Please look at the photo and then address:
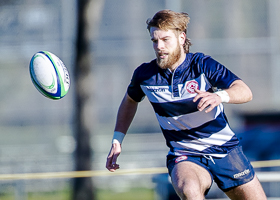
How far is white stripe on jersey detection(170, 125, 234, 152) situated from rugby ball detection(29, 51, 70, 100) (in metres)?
1.08

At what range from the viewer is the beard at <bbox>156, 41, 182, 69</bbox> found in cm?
321

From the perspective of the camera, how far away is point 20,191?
593 centimetres

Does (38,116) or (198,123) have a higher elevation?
(198,123)

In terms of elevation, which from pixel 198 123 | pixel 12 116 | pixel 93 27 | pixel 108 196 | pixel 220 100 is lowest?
pixel 108 196

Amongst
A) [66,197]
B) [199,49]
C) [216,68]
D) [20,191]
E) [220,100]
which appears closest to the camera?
[220,100]

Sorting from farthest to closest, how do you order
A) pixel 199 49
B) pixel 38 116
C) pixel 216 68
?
pixel 38 116 → pixel 199 49 → pixel 216 68

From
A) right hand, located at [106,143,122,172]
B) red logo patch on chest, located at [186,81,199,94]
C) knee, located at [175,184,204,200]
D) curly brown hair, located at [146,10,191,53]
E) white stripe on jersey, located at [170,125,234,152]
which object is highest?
curly brown hair, located at [146,10,191,53]

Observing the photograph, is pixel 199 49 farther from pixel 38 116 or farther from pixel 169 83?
pixel 169 83

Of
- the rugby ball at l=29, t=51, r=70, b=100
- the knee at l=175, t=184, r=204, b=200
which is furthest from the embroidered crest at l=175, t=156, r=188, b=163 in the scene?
the rugby ball at l=29, t=51, r=70, b=100

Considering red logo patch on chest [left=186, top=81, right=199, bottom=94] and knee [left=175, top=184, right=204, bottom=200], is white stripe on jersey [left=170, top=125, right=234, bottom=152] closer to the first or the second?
red logo patch on chest [left=186, top=81, right=199, bottom=94]

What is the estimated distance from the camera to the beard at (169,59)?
Result: 3.21 m

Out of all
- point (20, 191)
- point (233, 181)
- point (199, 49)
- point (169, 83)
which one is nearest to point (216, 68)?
point (169, 83)

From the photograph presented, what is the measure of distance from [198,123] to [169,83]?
1.18ft

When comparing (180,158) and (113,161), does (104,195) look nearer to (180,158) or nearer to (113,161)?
(113,161)
